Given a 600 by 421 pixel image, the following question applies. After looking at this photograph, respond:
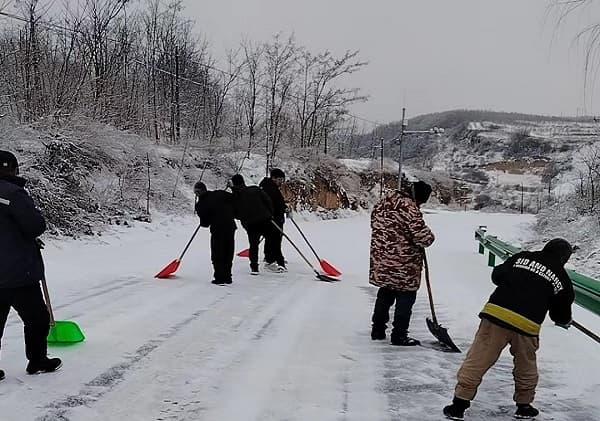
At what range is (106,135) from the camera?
1930 cm

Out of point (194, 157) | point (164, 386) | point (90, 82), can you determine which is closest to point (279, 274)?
point (164, 386)

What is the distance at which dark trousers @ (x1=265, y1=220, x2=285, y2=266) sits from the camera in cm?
A: 1160

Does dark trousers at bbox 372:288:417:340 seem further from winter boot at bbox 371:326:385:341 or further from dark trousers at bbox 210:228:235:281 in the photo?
dark trousers at bbox 210:228:235:281

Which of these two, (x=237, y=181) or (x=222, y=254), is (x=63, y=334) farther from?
(x=237, y=181)

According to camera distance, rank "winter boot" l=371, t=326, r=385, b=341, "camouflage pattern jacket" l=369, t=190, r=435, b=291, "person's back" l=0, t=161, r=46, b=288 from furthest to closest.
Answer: "winter boot" l=371, t=326, r=385, b=341
"camouflage pattern jacket" l=369, t=190, r=435, b=291
"person's back" l=0, t=161, r=46, b=288

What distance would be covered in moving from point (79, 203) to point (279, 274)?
7.18 meters

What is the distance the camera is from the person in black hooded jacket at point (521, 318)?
422 centimetres

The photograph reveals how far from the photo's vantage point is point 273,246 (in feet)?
38.8

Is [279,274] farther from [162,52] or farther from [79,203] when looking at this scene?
[162,52]

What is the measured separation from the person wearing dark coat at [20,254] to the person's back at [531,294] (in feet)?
11.0

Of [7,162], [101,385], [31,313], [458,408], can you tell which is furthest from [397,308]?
[7,162]

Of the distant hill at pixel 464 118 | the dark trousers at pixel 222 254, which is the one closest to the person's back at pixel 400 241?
the dark trousers at pixel 222 254

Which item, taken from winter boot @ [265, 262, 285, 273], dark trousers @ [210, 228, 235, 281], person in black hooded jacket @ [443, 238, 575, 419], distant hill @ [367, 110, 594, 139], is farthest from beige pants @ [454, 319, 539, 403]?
distant hill @ [367, 110, 594, 139]

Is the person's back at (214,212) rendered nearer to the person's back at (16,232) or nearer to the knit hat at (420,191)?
the knit hat at (420,191)
